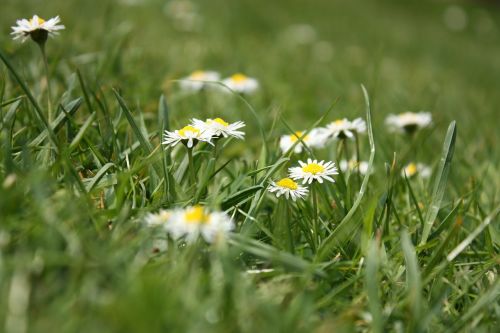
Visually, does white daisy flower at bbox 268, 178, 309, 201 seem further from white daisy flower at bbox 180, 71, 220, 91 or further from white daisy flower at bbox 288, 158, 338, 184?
white daisy flower at bbox 180, 71, 220, 91

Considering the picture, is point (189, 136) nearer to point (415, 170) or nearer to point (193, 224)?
point (193, 224)

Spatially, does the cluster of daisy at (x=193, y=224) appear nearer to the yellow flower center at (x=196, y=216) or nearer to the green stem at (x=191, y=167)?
the yellow flower center at (x=196, y=216)

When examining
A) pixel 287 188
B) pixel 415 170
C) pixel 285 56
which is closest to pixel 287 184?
pixel 287 188

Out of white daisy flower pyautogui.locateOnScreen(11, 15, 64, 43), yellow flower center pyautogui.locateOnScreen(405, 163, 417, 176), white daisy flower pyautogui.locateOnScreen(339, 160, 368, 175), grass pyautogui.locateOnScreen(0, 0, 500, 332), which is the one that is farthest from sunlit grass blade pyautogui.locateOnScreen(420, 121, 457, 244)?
white daisy flower pyautogui.locateOnScreen(11, 15, 64, 43)

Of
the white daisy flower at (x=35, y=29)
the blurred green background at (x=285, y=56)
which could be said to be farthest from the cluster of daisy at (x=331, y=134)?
the white daisy flower at (x=35, y=29)

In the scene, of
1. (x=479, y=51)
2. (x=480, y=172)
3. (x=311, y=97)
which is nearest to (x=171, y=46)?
(x=311, y=97)

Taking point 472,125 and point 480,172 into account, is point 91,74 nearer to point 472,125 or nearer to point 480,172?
point 480,172
